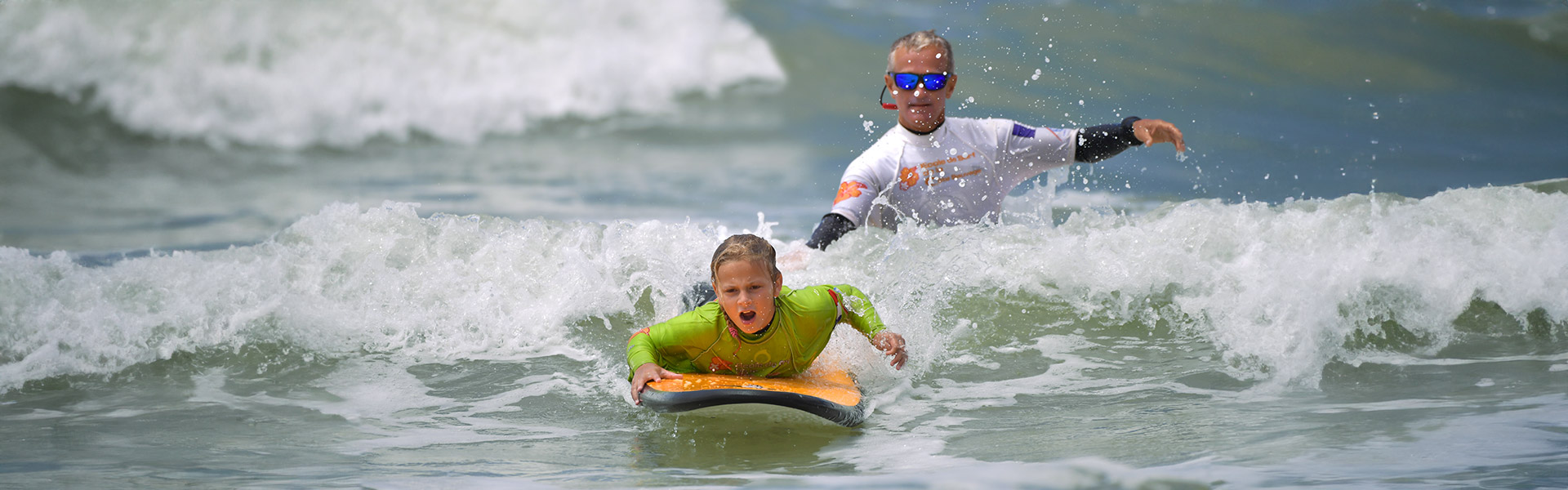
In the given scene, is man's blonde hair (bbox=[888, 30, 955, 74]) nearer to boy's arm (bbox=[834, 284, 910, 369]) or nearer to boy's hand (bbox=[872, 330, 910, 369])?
boy's arm (bbox=[834, 284, 910, 369])

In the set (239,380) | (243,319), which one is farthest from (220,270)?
(239,380)

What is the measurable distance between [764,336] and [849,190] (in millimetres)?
1525

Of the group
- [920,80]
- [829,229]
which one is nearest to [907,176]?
[920,80]

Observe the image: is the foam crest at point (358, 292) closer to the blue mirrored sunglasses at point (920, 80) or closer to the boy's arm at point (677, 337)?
the boy's arm at point (677, 337)

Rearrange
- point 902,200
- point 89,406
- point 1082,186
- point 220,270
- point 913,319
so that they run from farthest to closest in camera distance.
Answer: point 1082,186 → point 220,270 → point 902,200 → point 913,319 → point 89,406

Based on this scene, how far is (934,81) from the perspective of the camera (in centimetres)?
550

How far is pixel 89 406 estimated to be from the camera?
15.5 feet

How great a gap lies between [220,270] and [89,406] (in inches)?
60.5

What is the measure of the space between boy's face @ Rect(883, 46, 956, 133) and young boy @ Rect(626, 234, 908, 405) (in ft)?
4.92

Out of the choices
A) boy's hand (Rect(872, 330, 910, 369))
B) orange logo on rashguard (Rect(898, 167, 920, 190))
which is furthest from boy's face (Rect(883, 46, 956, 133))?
boy's hand (Rect(872, 330, 910, 369))

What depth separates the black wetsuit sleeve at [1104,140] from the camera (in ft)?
18.1

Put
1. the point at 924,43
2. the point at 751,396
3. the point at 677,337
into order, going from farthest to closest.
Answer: the point at 924,43 → the point at 677,337 → the point at 751,396

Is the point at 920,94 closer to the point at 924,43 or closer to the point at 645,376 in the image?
the point at 924,43

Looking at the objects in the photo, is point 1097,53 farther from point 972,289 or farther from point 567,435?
point 567,435
